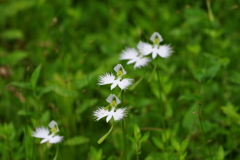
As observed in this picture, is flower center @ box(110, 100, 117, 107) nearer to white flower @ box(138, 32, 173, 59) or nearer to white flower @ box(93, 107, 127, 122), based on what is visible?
white flower @ box(93, 107, 127, 122)

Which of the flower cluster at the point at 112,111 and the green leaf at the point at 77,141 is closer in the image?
the flower cluster at the point at 112,111

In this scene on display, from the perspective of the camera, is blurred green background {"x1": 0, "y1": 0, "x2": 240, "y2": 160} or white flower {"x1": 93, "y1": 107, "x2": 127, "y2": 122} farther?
blurred green background {"x1": 0, "y1": 0, "x2": 240, "y2": 160}

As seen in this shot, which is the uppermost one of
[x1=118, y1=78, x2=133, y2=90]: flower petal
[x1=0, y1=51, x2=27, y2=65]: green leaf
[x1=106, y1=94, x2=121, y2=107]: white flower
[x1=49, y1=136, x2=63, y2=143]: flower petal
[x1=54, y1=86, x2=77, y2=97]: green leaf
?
[x1=0, y1=51, x2=27, y2=65]: green leaf

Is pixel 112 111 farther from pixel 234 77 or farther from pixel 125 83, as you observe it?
pixel 234 77

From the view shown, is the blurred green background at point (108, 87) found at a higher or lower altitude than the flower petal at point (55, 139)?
higher

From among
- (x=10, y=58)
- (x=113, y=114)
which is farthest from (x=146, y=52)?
(x=10, y=58)

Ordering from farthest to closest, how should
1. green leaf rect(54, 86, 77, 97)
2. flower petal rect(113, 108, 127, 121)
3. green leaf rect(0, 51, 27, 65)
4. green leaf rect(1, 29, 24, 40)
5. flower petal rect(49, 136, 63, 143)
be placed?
green leaf rect(1, 29, 24, 40) → green leaf rect(0, 51, 27, 65) → green leaf rect(54, 86, 77, 97) → flower petal rect(49, 136, 63, 143) → flower petal rect(113, 108, 127, 121)

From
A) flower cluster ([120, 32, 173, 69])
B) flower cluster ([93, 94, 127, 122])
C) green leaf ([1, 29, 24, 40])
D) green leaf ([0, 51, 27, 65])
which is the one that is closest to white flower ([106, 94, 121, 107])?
flower cluster ([93, 94, 127, 122])

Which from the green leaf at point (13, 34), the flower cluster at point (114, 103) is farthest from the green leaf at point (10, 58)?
the flower cluster at point (114, 103)

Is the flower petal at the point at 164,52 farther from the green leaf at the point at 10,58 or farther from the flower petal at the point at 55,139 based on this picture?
the green leaf at the point at 10,58

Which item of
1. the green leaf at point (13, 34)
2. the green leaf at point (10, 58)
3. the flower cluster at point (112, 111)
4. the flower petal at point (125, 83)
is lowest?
the flower cluster at point (112, 111)
